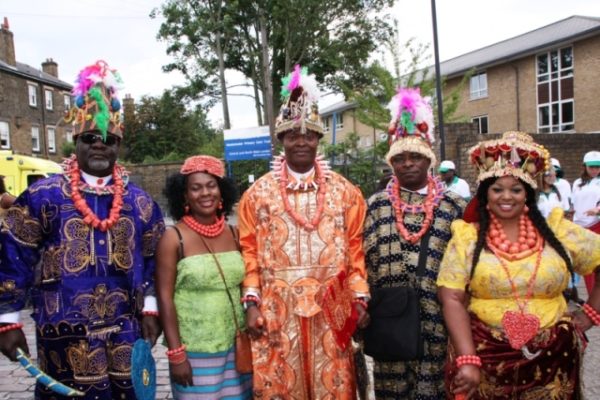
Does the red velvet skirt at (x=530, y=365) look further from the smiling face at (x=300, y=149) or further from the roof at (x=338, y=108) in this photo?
the roof at (x=338, y=108)

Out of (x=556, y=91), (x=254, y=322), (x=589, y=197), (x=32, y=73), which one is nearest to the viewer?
(x=254, y=322)

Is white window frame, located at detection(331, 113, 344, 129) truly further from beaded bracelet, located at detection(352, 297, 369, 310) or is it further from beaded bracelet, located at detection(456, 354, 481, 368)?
beaded bracelet, located at detection(456, 354, 481, 368)

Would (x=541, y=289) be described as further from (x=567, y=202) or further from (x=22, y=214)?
(x=567, y=202)

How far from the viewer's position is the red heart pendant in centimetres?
255

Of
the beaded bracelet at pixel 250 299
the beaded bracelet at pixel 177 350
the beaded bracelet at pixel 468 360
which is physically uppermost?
the beaded bracelet at pixel 250 299

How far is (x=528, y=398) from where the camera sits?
2619 mm

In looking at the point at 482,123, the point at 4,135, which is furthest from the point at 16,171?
the point at 482,123

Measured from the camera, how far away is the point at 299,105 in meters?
3.26

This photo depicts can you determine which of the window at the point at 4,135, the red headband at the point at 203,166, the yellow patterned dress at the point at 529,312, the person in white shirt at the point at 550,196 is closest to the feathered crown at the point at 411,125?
the yellow patterned dress at the point at 529,312

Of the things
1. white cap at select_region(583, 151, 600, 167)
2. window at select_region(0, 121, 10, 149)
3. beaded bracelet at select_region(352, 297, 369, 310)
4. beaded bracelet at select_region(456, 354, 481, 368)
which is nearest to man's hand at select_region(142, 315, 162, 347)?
beaded bracelet at select_region(352, 297, 369, 310)

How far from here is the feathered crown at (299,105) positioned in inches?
127

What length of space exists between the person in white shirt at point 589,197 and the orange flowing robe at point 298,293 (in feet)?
15.7

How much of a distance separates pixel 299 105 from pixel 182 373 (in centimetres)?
167

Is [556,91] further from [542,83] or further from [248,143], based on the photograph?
[248,143]
